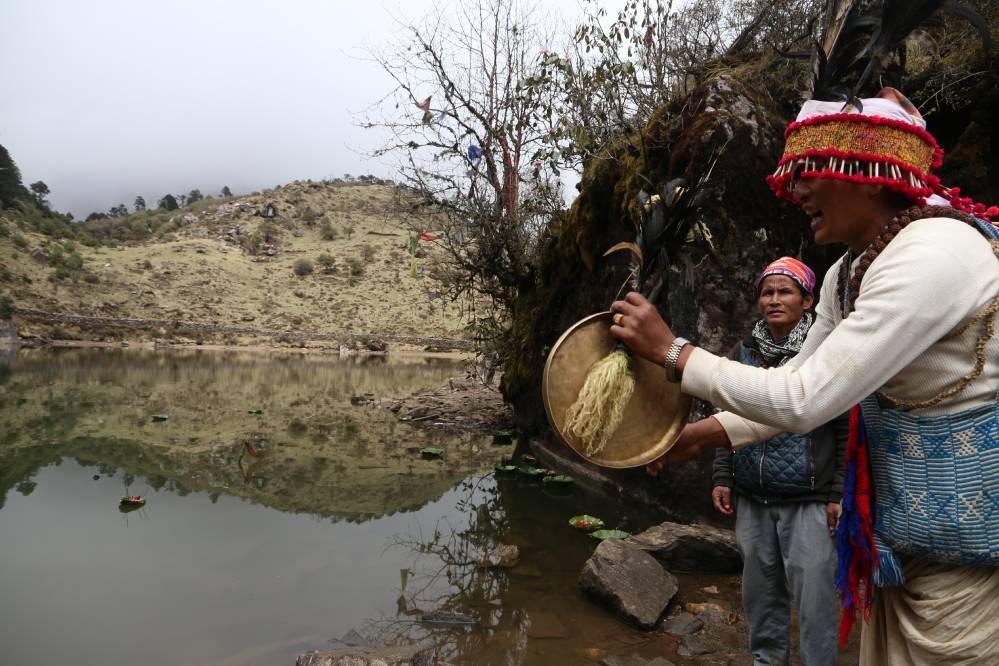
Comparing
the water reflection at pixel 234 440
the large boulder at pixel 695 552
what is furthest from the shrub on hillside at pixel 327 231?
the large boulder at pixel 695 552

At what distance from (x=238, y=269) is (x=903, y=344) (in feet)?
164

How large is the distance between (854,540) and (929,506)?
0.24 m

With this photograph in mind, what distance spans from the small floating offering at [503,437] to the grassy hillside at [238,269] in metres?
13.9

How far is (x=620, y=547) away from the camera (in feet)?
15.4

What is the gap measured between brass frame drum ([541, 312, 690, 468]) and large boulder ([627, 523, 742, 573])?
341 cm

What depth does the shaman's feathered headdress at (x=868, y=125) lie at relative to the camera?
4.62ft

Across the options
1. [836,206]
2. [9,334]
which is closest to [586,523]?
[836,206]

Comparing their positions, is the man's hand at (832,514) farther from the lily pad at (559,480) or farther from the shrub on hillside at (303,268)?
the shrub on hillside at (303,268)

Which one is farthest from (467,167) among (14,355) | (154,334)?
(154,334)

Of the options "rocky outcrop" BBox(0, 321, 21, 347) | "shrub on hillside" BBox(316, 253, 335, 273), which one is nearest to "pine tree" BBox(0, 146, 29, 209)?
"rocky outcrop" BBox(0, 321, 21, 347)

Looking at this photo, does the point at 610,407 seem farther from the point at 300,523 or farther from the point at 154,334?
the point at 154,334

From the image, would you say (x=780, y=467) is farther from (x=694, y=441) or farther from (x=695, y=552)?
(x=695, y=552)

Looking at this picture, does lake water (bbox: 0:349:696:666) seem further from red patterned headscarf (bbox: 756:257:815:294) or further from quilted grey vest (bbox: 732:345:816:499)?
red patterned headscarf (bbox: 756:257:815:294)

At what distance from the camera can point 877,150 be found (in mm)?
1407
